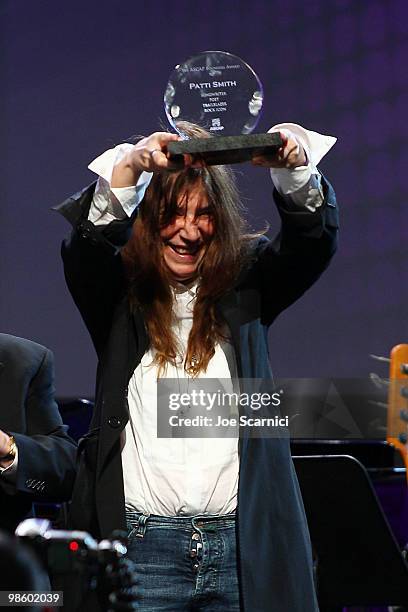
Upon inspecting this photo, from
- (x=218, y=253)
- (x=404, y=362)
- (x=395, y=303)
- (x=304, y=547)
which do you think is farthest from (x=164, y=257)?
(x=395, y=303)

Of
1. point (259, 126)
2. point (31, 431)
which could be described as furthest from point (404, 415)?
point (259, 126)

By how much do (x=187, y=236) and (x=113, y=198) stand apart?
15cm

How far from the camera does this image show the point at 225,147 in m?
1.44

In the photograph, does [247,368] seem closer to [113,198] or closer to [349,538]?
[113,198]

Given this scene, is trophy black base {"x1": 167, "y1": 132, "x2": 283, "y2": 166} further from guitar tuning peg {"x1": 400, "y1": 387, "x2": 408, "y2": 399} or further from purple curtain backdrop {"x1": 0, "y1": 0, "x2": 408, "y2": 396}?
purple curtain backdrop {"x1": 0, "y1": 0, "x2": 408, "y2": 396}

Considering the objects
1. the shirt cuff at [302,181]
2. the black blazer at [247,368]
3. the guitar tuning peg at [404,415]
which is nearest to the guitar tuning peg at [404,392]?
the guitar tuning peg at [404,415]

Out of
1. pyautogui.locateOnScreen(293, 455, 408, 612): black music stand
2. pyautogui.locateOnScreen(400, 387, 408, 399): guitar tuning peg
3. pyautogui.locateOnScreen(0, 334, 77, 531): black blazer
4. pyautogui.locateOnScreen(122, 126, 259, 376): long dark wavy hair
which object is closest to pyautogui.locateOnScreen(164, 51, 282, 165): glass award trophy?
pyautogui.locateOnScreen(122, 126, 259, 376): long dark wavy hair

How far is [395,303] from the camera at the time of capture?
12.2 ft

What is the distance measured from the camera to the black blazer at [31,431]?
1.69m

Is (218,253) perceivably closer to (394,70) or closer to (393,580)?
(393,580)

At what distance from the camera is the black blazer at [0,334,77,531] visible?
5.53 ft

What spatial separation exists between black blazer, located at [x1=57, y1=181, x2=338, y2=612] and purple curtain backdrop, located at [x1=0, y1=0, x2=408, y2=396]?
2044 mm

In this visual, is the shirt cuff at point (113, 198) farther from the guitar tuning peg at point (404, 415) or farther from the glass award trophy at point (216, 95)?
the guitar tuning peg at point (404, 415)

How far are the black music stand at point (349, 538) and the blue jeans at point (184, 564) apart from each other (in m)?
0.76
